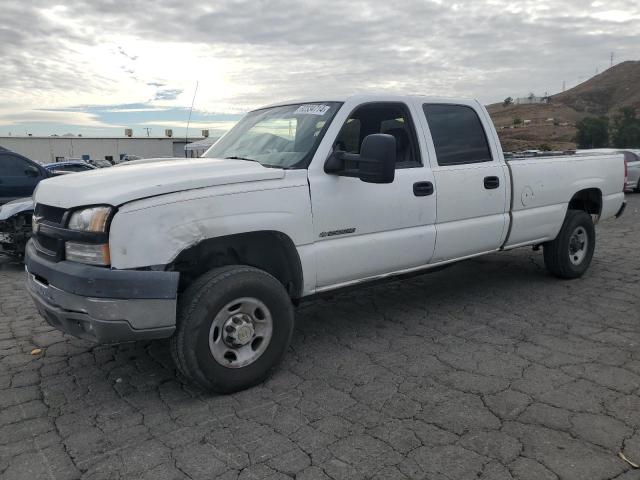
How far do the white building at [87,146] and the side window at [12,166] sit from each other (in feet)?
178

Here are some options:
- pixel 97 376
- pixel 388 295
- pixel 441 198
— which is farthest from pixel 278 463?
pixel 388 295

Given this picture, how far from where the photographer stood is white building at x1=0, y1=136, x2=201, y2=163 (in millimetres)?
62906

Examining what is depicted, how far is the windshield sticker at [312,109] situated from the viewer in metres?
4.41

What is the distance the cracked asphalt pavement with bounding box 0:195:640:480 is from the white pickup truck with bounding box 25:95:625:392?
450 millimetres

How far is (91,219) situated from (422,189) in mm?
2573

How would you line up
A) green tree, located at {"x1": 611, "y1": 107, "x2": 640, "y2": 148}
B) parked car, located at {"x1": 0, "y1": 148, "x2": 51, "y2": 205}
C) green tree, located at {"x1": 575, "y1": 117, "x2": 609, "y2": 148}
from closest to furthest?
1. parked car, located at {"x1": 0, "y1": 148, "x2": 51, "y2": 205}
2. green tree, located at {"x1": 611, "y1": 107, "x2": 640, "y2": 148}
3. green tree, located at {"x1": 575, "y1": 117, "x2": 609, "y2": 148}

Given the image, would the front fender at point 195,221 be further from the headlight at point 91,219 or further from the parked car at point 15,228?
the parked car at point 15,228

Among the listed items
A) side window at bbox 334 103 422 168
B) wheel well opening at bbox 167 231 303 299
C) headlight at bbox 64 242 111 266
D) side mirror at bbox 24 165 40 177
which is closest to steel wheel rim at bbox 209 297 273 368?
wheel well opening at bbox 167 231 303 299

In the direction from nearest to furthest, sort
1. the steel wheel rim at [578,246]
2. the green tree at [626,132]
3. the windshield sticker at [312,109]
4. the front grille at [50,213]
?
the front grille at [50,213]
the windshield sticker at [312,109]
the steel wheel rim at [578,246]
the green tree at [626,132]

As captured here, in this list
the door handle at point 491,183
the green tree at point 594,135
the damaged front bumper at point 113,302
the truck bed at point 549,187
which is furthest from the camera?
the green tree at point 594,135

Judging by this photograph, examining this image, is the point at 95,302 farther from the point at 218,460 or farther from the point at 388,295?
the point at 388,295

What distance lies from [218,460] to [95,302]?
3.69 ft

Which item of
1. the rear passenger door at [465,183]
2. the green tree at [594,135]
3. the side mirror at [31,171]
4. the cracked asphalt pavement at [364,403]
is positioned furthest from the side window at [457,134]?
the green tree at [594,135]

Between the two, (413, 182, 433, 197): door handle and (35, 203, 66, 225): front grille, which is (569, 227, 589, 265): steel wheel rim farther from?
(35, 203, 66, 225): front grille
